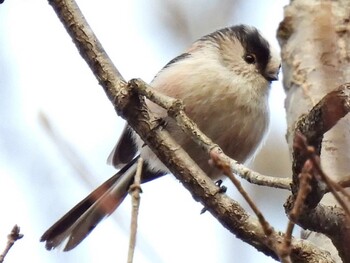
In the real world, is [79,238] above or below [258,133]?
below

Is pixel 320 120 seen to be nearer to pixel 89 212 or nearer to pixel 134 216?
pixel 134 216

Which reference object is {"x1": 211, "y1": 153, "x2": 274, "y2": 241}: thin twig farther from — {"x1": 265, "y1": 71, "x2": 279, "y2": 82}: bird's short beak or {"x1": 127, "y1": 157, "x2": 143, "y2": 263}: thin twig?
{"x1": 265, "y1": 71, "x2": 279, "y2": 82}: bird's short beak

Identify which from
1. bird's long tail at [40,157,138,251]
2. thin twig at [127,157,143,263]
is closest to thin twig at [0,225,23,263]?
thin twig at [127,157,143,263]

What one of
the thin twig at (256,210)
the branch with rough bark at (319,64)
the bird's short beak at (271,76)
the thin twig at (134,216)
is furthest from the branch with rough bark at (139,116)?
the bird's short beak at (271,76)

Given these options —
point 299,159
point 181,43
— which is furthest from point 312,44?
point 181,43

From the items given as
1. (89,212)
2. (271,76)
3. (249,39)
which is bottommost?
(89,212)

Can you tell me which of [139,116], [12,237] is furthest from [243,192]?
[139,116]

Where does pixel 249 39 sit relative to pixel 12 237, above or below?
above

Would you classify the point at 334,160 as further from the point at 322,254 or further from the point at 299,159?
the point at 299,159

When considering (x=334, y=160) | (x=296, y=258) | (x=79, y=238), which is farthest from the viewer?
(x=79, y=238)
